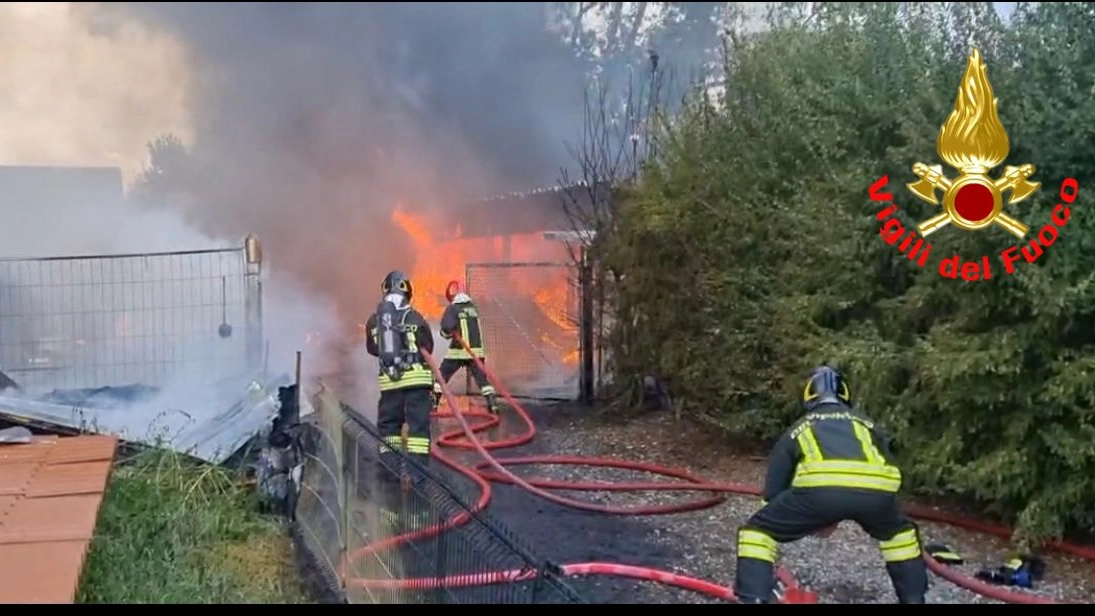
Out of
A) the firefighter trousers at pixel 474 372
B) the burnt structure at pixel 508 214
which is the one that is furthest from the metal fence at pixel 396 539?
the burnt structure at pixel 508 214

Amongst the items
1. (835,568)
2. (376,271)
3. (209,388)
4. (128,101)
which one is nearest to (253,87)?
(128,101)

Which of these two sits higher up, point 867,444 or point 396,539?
point 867,444

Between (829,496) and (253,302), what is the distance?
17.2 ft

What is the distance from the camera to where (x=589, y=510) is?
567 centimetres

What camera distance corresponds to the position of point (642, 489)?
20.2 ft

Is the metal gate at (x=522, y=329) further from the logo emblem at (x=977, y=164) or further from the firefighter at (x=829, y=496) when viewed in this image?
the firefighter at (x=829, y=496)

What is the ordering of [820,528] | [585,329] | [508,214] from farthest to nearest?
[508,214], [585,329], [820,528]

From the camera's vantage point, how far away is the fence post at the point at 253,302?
710 centimetres

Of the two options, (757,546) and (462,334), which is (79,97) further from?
(757,546)

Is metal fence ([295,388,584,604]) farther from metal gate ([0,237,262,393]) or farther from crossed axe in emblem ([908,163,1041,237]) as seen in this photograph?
crossed axe in emblem ([908,163,1041,237])

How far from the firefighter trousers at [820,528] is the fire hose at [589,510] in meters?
0.15

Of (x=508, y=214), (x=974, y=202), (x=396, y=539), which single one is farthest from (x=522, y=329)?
(x=396, y=539)

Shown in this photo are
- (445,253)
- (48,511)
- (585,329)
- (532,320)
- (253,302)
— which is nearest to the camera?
(48,511)

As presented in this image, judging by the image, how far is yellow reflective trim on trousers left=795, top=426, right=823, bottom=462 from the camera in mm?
3688
